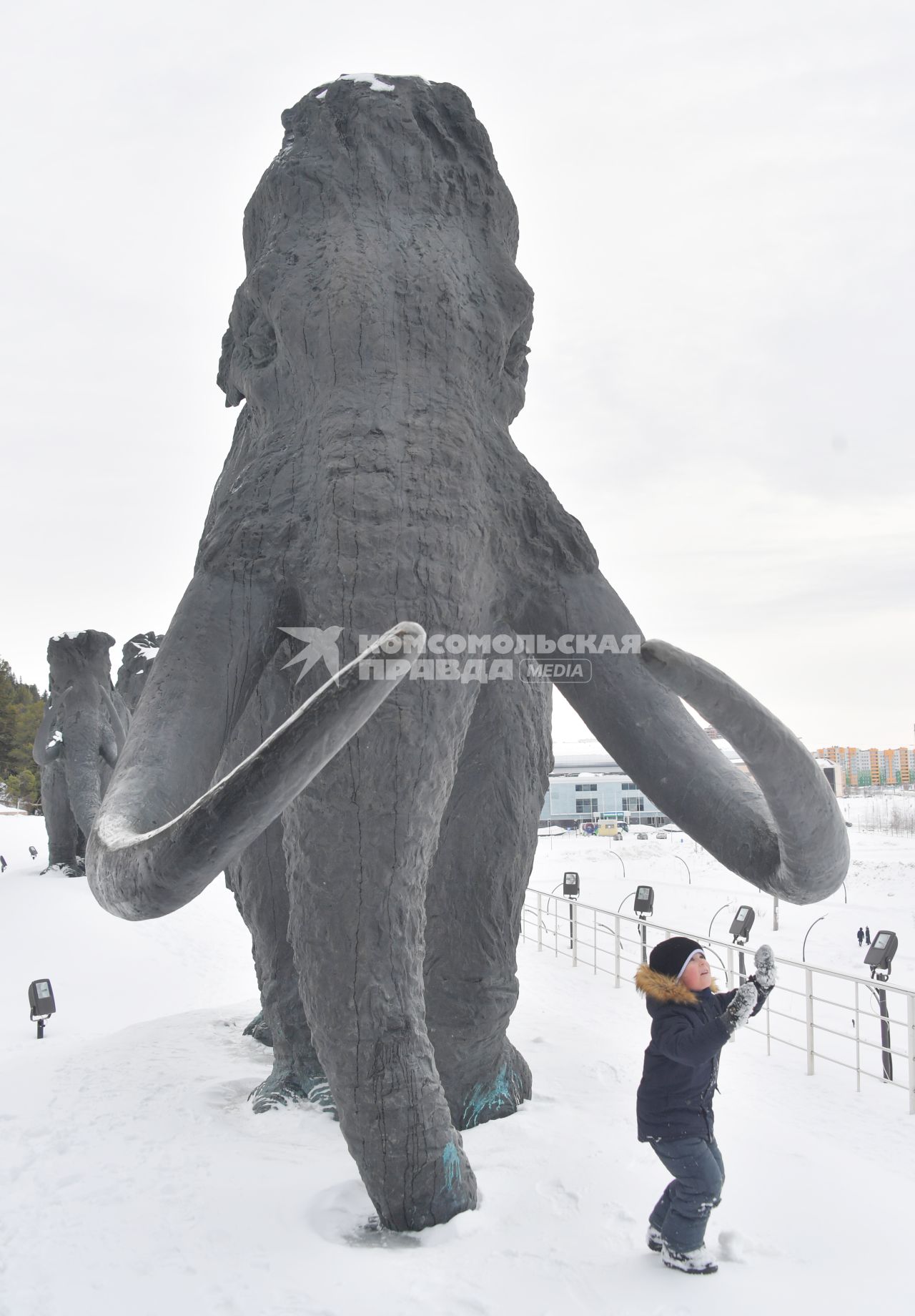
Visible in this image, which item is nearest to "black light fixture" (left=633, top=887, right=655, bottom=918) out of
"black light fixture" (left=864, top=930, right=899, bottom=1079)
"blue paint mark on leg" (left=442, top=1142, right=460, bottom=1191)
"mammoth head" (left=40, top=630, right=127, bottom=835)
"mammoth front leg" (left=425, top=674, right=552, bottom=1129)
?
"black light fixture" (left=864, top=930, right=899, bottom=1079)

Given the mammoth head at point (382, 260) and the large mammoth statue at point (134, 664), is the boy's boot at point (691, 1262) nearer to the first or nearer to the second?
the mammoth head at point (382, 260)

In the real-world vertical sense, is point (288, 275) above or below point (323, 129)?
below

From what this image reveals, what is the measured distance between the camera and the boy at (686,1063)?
251cm

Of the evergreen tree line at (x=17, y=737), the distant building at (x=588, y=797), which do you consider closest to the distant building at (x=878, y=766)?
the distant building at (x=588, y=797)

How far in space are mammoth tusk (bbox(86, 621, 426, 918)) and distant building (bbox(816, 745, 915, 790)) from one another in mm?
55713

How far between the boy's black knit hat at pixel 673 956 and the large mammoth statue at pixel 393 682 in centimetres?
38

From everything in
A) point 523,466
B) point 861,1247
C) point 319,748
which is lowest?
point 861,1247

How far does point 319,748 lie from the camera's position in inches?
67.9

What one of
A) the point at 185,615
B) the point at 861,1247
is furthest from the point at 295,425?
the point at 861,1247

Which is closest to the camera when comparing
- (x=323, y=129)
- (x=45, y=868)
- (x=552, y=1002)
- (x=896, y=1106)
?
(x=323, y=129)

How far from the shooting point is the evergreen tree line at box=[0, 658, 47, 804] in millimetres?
28500

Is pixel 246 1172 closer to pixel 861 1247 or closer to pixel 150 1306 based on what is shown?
pixel 150 1306

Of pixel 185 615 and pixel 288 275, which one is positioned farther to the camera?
pixel 288 275

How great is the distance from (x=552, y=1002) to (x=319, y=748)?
481 cm
